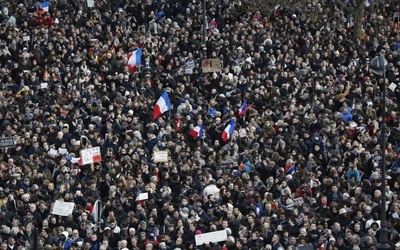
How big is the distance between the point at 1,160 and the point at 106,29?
11.2m

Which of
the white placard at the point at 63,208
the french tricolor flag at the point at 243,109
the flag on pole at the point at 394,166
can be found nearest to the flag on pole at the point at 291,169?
Result: the flag on pole at the point at 394,166

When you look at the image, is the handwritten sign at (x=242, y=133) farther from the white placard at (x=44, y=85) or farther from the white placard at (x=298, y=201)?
the white placard at (x=44, y=85)

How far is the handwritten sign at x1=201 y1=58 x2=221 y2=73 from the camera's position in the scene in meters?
43.3

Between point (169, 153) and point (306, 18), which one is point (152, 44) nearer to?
point (306, 18)

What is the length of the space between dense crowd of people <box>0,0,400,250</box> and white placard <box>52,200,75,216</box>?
0.12 m

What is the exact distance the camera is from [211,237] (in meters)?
32.1

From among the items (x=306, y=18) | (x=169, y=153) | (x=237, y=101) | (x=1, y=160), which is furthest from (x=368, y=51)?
(x=1, y=160)

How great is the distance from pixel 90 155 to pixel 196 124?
3828mm

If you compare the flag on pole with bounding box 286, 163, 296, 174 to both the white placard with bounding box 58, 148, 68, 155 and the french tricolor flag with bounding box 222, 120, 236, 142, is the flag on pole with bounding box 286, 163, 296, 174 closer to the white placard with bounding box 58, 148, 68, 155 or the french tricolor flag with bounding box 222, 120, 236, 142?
the french tricolor flag with bounding box 222, 120, 236, 142

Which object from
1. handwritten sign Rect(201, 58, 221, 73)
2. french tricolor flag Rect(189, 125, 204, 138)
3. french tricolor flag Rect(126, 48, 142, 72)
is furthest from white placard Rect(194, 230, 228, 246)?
french tricolor flag Rect(126, 48, 142, 72)

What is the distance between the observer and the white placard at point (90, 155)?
1416 inches

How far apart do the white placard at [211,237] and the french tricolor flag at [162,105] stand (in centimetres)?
822

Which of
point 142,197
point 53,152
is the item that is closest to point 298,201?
point 142,197

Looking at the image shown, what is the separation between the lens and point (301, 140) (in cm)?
3759
